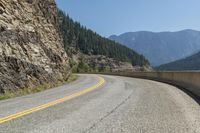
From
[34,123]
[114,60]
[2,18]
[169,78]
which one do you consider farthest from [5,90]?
[114,60]

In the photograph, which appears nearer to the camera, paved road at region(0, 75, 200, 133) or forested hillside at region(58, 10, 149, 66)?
paved road at region(0, 75, 200, 133)

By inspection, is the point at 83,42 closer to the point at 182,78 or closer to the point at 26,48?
the point at 26,48

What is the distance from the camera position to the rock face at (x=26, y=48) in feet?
67.5

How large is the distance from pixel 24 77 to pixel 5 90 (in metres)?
2.96

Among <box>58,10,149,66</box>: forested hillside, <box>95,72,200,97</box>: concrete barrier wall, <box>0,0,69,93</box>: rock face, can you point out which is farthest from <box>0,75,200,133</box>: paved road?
<box>58,10,149,66</box>: forested hillside

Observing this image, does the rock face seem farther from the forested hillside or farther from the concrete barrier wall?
the forested hillside

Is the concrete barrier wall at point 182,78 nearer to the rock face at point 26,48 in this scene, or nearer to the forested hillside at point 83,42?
the rock face at point 26,48

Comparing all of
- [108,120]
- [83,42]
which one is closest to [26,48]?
[108,120]

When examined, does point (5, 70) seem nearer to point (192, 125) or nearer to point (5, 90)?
point (5, 90)

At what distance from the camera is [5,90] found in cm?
1838

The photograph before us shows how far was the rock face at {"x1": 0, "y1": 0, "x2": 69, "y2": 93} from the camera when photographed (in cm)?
2058

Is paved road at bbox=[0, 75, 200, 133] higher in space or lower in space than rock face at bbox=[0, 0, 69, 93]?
lower

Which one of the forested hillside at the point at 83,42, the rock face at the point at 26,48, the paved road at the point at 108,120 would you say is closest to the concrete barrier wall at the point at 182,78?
the paved road at the point at 108,120

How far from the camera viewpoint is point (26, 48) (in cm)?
2398
